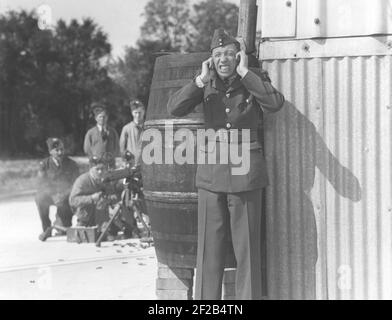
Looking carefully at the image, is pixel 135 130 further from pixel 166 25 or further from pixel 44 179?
pixel 166 25

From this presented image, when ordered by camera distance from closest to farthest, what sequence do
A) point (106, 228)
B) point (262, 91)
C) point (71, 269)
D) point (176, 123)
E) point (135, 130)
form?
point (262, 91) → point (176, 123) → point (71, 269) → point (106, 228) → point (135, 130)

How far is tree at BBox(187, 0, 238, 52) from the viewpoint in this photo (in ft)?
129

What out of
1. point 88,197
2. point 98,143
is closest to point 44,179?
point 88,197

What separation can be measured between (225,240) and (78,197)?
4425 millimetres

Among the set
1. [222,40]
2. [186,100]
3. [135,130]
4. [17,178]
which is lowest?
[17,178]

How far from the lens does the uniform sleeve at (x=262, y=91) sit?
137 inches

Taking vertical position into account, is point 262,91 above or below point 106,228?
above

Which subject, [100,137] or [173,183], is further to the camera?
[100,137]

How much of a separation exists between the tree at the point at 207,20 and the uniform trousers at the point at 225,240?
35.7 meters

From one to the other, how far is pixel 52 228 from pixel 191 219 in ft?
14.1

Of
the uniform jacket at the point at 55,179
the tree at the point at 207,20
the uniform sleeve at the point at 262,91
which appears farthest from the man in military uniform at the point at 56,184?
the tree at the point at 207,20

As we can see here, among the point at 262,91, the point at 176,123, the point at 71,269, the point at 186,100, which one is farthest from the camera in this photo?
the point at 71,269

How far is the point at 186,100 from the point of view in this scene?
11.8 feet
